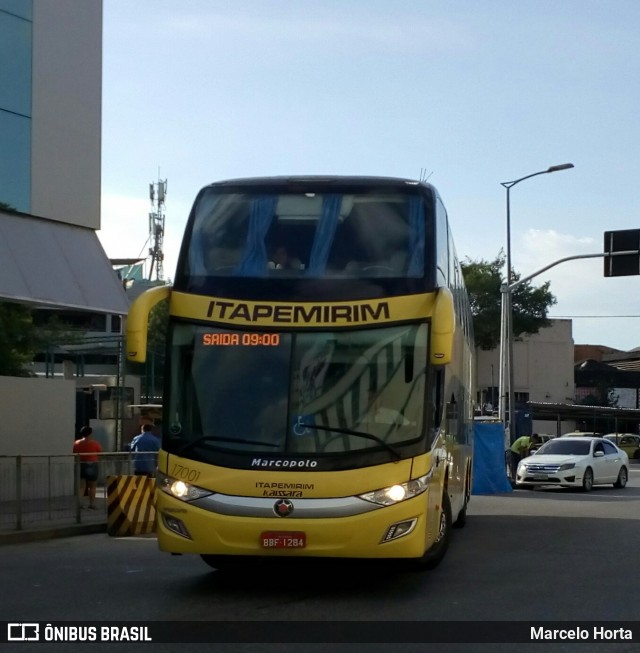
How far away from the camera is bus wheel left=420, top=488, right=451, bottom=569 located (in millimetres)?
12156

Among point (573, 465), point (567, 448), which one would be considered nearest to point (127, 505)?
point (573, 465)

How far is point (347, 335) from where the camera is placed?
35.0 feet

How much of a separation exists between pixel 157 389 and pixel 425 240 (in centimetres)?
3410

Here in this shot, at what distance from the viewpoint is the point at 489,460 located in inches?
1143

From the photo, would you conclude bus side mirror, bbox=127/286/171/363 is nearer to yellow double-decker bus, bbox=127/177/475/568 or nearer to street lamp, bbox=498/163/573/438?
yellow double-decker bus, bbox=127/177/475/568

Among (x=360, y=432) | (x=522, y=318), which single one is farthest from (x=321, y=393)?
(x=522, y=318)

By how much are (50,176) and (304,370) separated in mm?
13956

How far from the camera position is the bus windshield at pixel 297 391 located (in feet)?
34.2

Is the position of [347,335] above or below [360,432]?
above

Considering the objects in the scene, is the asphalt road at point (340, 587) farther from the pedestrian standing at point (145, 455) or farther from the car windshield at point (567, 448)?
the car windshield at point (567, 448)

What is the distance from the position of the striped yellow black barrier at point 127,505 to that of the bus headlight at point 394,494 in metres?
8.10

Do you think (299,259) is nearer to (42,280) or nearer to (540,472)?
(42,280)

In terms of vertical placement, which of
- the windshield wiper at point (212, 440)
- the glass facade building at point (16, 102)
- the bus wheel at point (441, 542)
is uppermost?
the glass facade building at point (16, 102)

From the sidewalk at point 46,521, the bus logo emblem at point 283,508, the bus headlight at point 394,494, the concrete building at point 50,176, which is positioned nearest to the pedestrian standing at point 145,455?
the sidewalk at point 46,521
